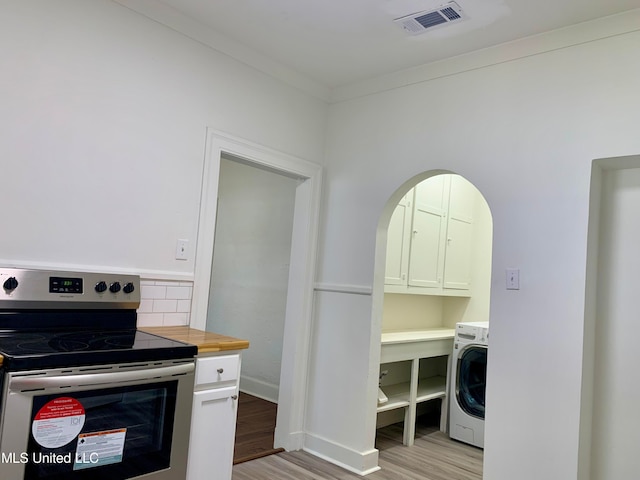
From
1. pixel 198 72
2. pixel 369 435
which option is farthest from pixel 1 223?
pixel 369 435

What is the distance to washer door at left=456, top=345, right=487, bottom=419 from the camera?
378 cm

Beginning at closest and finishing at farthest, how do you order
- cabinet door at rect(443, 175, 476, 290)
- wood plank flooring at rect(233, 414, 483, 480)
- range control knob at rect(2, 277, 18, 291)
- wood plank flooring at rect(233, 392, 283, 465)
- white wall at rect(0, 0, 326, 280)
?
range control knob at rect(2, 277, 18, 291)
white wall at rect(0, 0, 326, 280)
wood plank flooring at rect(233, 414, 483, 480)
wood plank flooring at rect(233, 392, 283, 465)
cabinet door at rect(443, 175, 476, 290)

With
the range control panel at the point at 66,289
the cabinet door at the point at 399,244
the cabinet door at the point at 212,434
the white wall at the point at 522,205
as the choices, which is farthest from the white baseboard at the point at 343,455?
the range control panel at the point at 66,289

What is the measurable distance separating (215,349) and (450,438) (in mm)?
2460

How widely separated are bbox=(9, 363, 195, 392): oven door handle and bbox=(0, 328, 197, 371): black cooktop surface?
0.14 feet

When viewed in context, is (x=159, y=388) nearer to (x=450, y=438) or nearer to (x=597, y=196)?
(x=597, y=196)

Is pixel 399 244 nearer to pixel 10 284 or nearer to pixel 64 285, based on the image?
pixel 64 285

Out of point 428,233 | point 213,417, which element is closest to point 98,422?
point 213,417

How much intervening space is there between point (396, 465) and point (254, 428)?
3.71 feet

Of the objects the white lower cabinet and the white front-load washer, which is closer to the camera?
the white lower cabinet

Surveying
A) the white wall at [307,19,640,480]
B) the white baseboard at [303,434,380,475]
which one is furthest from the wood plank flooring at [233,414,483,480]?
the white wall at [307,19,640,480]

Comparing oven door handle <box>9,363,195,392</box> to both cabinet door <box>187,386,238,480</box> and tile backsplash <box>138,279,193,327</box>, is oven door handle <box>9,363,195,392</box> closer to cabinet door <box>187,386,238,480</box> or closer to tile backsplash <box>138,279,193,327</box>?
cabinet door <box>187,386,238,480</box>

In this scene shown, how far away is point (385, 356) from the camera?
3438 mm

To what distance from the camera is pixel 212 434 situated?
2.25m
